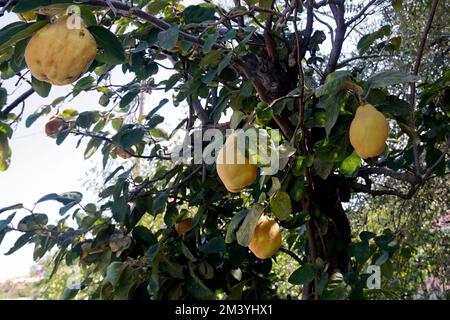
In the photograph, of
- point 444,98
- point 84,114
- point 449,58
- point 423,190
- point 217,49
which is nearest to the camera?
point 217,49

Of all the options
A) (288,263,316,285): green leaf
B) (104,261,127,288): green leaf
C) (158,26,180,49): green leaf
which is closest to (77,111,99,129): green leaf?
(104,261,127,288): green leaf

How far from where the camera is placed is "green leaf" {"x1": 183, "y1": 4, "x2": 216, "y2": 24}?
3.72ft

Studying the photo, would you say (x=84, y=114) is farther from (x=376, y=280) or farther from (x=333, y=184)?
(x=376, y=280)

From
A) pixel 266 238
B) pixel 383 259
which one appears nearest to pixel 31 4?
pixel 266 238

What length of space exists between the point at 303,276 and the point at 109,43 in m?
0.60

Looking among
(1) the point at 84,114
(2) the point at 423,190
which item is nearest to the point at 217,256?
(1) the point at 84,114

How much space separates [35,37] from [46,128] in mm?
951

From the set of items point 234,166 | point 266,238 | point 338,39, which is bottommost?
point 266,238

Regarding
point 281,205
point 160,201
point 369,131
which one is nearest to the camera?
point 369,131

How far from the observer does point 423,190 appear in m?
1.87

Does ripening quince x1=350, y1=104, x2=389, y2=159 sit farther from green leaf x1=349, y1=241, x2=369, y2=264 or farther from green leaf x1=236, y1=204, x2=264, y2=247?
green leaf x1=349, y1=241, x2=369, y2=264

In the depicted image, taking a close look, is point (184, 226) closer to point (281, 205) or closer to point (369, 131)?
point (281, 205)

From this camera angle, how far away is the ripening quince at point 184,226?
1.32 metres

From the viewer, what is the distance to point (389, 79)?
808 mm
